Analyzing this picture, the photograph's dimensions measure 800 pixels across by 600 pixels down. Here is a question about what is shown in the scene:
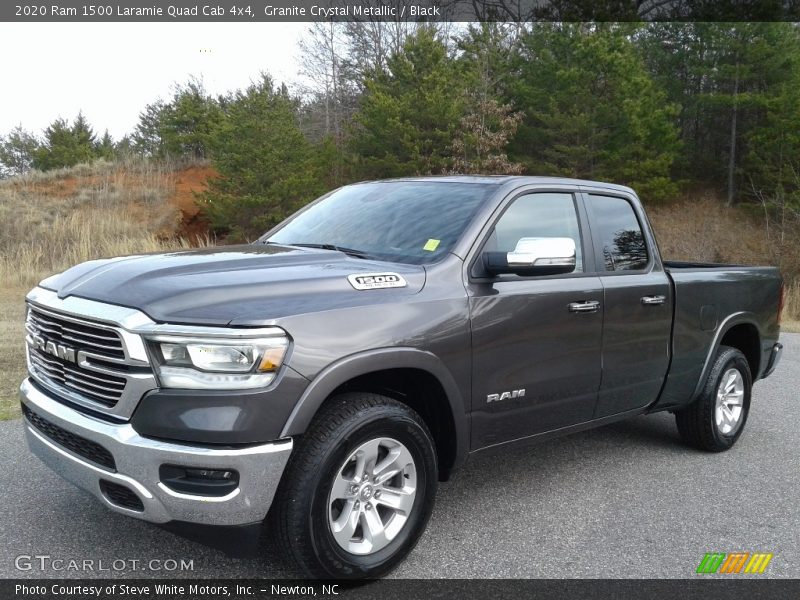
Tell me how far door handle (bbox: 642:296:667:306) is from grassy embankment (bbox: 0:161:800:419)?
14112 mm

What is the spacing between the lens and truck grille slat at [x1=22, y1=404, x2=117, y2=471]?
2826mm

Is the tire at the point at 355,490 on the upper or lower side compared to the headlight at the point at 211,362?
lower

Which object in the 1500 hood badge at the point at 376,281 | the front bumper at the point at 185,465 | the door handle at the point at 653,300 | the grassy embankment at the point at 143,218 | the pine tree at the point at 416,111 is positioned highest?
the pine tree at the point at 416,111

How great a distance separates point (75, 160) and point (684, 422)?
151ft

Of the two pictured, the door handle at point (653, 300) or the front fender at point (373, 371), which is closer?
the front fender at point (373, 371)

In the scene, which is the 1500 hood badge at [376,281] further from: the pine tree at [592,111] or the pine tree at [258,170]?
the pine tree at [592,111]

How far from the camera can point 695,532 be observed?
3.84 metres

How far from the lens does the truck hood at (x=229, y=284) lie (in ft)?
9.14

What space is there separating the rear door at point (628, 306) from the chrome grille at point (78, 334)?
279 cm

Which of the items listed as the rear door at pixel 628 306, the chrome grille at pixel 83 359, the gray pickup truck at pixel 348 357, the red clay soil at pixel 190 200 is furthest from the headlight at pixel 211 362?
the red clay soil at pixel 190 200

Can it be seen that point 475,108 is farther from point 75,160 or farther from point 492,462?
point 75,160

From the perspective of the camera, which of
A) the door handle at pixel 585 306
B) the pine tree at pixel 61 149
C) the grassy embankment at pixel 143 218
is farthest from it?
the pine tree at pixel 61 149

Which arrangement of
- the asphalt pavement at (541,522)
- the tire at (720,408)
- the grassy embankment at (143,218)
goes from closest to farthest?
the asphalt pavement at (541,522) → the tire at (720,408) → the grassy embankment at (143,218)

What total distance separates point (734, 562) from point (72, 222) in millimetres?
20721
